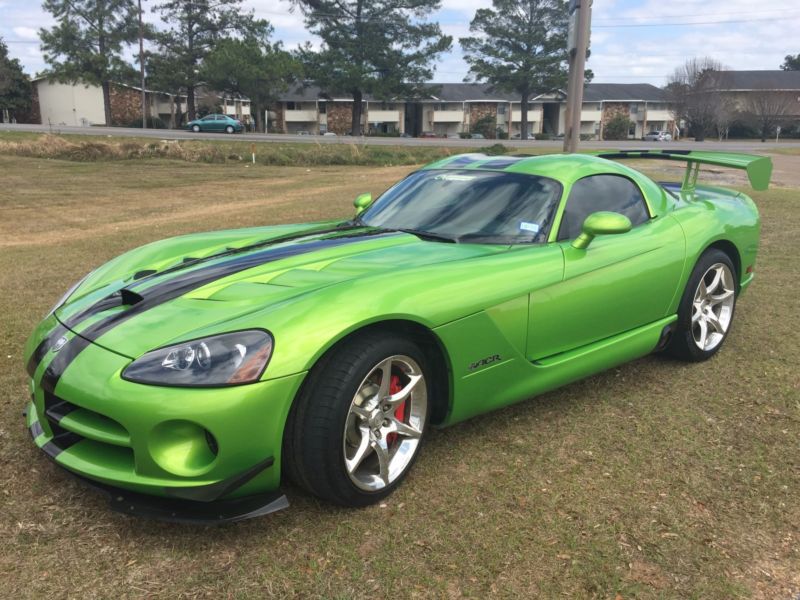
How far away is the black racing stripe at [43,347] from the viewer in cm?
250

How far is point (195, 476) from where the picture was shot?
2.08 meters

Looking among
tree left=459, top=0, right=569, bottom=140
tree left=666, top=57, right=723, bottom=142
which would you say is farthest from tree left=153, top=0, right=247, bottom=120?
tree left=666, top=57, right=723, bottom=142

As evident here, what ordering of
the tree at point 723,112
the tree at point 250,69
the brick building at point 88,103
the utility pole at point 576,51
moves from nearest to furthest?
the utility pole at point 576,51, the tree at point 250,69, the brick building at point 88,103, the tree at point 723,112

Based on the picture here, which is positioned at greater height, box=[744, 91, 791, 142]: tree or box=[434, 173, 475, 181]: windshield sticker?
box=[744, 91, 791, 142]: tree

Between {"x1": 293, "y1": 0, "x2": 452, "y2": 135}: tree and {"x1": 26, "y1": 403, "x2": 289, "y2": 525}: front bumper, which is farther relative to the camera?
{"x1": 293, "y1": 0, "x2": 452, "y2": 135}: tree

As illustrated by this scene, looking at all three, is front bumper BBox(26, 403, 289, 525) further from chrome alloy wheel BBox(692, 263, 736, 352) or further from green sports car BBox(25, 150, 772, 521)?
chrome alloy wheel BBox(692, 263, 736, 352)

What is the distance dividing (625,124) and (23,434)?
72083 millimetres

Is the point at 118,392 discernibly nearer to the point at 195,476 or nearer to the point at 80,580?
the point at 195,476

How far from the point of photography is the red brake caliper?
2568mm

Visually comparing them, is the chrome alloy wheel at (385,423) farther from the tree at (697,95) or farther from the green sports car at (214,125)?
the tree at (697,95)

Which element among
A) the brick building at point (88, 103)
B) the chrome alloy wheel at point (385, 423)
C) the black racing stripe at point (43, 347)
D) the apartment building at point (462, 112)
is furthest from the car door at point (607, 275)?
the apartment building at point (462, 112)

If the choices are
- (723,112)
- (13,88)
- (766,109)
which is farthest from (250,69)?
(766,109)

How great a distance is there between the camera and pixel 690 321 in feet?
12.6

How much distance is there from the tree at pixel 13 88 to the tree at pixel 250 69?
1795 cm
